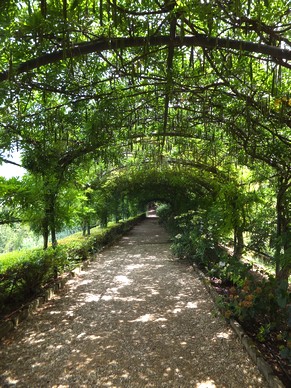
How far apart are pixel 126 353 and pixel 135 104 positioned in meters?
3.41

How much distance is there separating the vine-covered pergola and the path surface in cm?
128

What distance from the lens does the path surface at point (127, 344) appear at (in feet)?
9.57

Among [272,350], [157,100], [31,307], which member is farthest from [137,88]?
[272,350]

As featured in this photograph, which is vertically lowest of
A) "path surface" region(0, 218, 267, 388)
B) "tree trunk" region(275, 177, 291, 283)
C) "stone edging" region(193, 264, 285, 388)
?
"path surface" region(0, 218, 267, 388)

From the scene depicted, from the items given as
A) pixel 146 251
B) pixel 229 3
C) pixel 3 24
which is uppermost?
pixel 229 3

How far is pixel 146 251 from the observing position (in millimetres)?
11555

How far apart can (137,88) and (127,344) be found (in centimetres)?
337

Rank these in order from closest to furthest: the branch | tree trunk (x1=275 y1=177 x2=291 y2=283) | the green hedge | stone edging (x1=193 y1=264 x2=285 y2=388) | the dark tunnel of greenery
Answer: the branch → the dark tunnel of greenery → stone edging (x1=193 y1=264 x2=285 y2=388) → tree trunk (x1=275 y1=177 x2=291 y2=283) → the green hedge

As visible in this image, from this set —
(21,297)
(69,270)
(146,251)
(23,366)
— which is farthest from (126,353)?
(146,251)

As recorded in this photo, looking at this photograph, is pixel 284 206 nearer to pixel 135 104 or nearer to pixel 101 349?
pixel 135 104

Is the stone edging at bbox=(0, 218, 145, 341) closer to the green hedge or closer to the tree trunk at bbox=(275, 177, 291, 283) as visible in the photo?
the green hedge

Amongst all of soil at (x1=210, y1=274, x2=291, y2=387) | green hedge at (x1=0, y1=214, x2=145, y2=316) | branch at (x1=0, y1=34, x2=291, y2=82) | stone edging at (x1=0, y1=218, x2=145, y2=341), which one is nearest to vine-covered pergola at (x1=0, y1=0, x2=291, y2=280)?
branch at (x1=0, y1=34, x2=291, y2=82)

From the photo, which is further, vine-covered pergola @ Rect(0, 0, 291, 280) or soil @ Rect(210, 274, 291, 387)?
soil @ Rect(210, 274, 291, 387)

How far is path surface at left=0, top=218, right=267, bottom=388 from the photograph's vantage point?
292 cm
